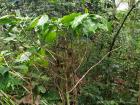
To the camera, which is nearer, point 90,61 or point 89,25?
point 89,25

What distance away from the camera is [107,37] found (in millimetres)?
3723

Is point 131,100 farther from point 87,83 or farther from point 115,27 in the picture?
point 115,27

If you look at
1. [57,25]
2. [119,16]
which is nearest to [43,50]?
[57,25]

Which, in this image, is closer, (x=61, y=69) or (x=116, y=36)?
(x=61, y=69)

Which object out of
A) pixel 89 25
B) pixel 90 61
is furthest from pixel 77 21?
pixel 90 61

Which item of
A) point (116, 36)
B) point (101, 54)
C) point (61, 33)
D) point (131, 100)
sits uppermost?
point (61, 33)

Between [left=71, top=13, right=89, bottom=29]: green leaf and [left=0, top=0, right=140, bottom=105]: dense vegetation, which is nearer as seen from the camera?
[left=71, top=13, right=89, bottom=29]: green leaf

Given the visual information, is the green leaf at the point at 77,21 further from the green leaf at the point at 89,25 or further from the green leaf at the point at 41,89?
the green leaf at the point at 41,89

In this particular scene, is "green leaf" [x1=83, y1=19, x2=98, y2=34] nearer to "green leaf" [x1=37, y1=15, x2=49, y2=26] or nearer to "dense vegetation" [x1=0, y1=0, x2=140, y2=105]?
"green leaf" [x1=37, y1=15, x2=49, y2=26]

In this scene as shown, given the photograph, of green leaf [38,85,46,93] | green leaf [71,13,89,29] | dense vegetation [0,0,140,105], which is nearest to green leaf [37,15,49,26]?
green leaf [71,13,89,29]

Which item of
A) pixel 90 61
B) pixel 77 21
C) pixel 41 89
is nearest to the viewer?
pixel 77 21

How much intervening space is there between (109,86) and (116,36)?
542 millimetres

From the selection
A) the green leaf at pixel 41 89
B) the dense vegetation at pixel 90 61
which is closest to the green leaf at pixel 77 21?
the dense vegetation at pixel 90 61

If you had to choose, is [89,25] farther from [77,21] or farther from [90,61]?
[90,61]
